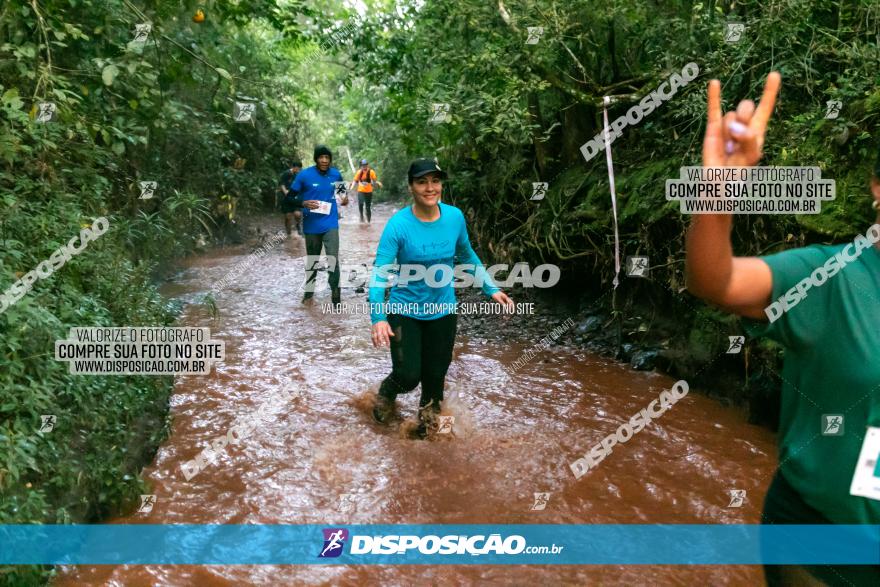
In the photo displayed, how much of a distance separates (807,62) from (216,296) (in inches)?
317

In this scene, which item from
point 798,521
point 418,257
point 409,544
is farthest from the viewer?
point 418,257

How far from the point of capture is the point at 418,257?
15.3 feet

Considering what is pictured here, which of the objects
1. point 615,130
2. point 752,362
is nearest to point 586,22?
point 615,130

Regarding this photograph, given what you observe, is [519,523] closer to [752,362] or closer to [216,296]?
[752,362]

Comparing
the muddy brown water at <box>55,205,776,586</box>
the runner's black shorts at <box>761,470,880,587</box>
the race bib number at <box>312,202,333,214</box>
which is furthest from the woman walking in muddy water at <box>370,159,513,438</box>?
the race bib number at <box>312,202,333,214</box>

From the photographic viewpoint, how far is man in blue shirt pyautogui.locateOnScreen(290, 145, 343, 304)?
903 centimetres

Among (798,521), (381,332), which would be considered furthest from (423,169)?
(798,521)

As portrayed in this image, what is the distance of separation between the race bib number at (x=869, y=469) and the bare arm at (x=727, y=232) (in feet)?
1.27

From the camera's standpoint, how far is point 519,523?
4.10 metres

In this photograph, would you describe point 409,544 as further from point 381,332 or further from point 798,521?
point 798,521

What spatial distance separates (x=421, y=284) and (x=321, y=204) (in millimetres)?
4669

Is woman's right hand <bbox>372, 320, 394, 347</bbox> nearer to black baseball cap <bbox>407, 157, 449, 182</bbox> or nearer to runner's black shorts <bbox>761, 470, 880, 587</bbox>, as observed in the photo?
black baseball cap <bbox>407, 157, 449, 182</bbox>

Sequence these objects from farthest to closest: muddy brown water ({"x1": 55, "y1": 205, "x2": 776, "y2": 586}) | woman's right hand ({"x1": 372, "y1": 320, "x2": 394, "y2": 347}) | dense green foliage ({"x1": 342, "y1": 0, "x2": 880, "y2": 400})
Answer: dense green foliage ({"x1": 342, "y1": 0, "x2": 880, "y2": 400}), woman's right hand ({"x1": 372, "y1": 320, "x2": 394, "y2": 347}), muddy brown water ({"x1": 55, "y1": 205, "x2": 776, "y2": 586})

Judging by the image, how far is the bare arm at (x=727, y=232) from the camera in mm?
1526
